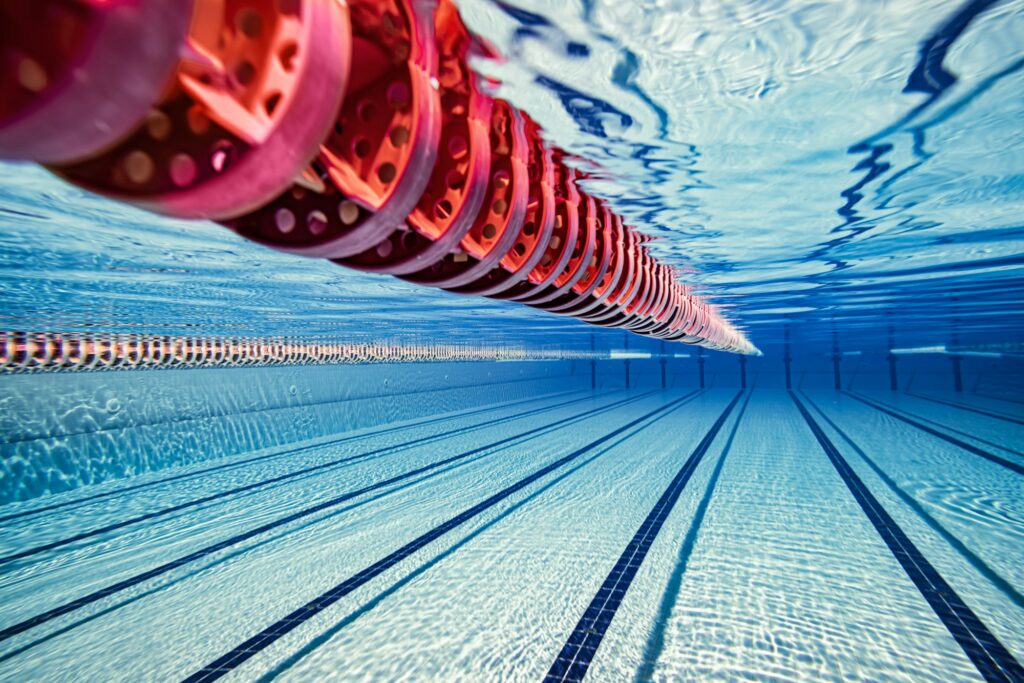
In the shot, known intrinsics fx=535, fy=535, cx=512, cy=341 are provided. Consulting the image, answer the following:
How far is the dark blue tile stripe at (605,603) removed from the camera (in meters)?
2.93

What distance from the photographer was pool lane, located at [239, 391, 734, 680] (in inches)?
117

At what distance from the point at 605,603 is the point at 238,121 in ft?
12.1

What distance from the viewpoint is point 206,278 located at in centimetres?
501

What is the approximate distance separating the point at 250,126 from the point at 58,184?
2.82 metres

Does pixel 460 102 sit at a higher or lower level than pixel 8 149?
higher

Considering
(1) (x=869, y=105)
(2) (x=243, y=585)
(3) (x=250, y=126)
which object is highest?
(1) (x=869, y=105)

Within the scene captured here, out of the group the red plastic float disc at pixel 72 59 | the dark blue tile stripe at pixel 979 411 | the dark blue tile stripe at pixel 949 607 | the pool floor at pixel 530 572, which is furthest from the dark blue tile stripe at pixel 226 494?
the dark blue tile stripe at pixel 979 411

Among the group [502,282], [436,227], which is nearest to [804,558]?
[502,282]

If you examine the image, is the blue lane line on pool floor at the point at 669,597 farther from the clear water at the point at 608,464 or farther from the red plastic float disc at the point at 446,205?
the red plastic float disc at the point at 446,205

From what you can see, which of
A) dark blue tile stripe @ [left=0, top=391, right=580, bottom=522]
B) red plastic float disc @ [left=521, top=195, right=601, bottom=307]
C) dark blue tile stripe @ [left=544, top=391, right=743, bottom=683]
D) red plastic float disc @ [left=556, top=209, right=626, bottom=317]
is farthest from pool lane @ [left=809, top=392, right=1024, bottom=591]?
dark blue tile stripe @ [left=0, top=391, right=580, bottom=522]

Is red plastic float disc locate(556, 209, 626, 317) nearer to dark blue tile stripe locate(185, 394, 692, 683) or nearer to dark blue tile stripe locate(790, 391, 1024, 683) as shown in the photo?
dark blue tile stripe locate(185, 394, 692, 683)

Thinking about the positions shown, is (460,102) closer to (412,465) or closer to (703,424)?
(412,465)

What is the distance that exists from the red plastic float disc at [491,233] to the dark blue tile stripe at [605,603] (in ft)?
7.43

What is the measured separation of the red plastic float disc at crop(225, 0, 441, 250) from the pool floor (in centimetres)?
261
